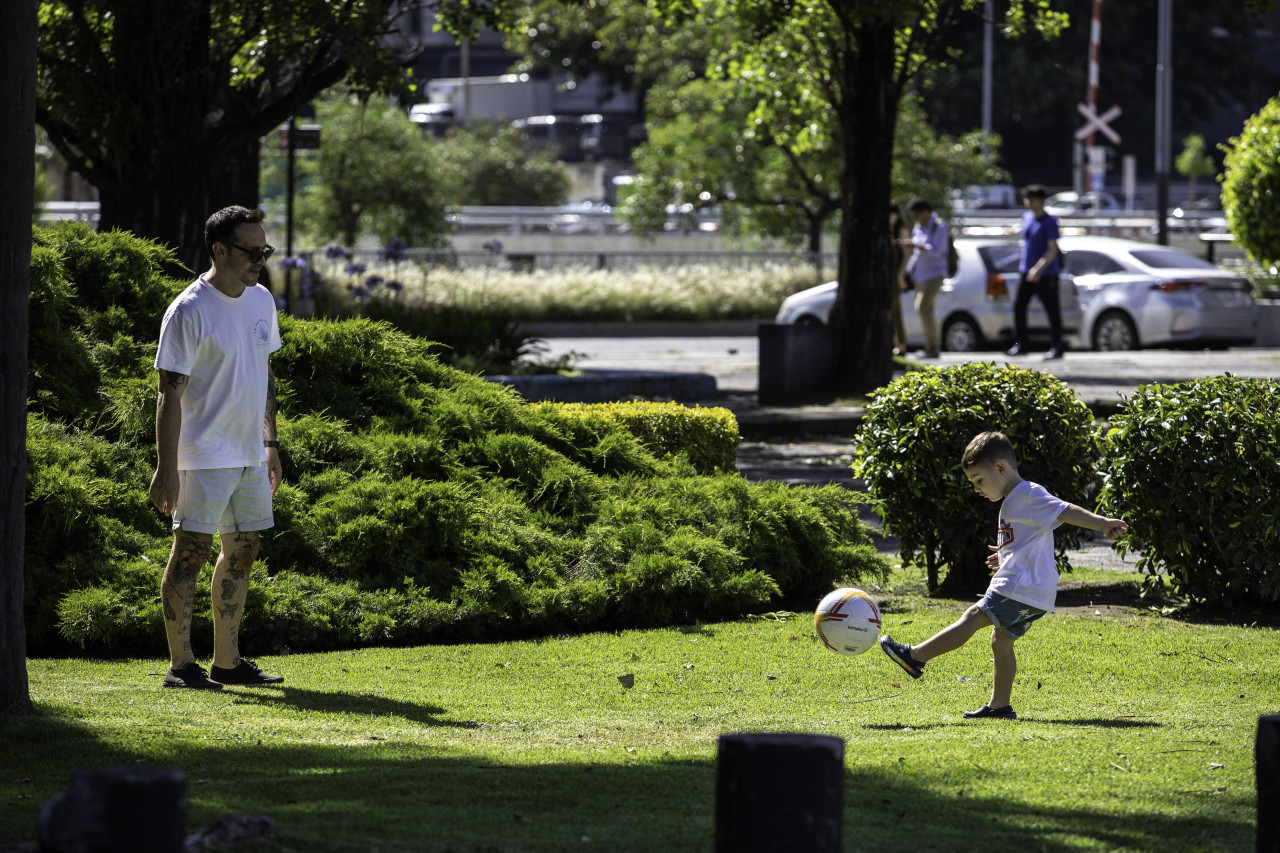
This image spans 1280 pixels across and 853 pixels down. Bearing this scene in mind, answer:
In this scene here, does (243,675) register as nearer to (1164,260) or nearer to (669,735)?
(669,735)

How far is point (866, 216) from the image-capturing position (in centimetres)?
1664

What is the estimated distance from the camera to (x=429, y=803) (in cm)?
438

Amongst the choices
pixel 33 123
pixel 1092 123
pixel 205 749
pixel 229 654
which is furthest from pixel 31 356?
pixel 1092 123

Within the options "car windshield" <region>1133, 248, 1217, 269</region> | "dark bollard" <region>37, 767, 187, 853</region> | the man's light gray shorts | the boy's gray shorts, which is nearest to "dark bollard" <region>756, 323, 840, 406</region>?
"car windshield" <region>1133, 248, 1217, 269</region>

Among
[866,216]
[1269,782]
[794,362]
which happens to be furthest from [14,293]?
[866,216]

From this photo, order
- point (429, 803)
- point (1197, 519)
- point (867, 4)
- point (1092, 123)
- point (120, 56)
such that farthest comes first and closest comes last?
point (1092, 123)
point (867, 4)
point (120, 56)
point (1197, 519)
point (429, 803)

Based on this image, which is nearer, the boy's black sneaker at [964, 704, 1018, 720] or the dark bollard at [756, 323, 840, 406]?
the boy's black sneaker at [964, 704, 1018, 720]

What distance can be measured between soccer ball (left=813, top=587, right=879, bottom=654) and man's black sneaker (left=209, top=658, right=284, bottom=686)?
2.28 m

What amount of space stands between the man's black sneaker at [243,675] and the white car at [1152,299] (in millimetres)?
18032

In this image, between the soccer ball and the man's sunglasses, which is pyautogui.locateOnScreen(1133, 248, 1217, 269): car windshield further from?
the man's sunglasses

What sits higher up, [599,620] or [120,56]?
[120,56]

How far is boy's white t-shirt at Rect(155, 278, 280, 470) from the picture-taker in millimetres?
6113

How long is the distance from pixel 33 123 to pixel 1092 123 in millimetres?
45441

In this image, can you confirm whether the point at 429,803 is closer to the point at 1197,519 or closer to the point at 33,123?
the point at 33,123
